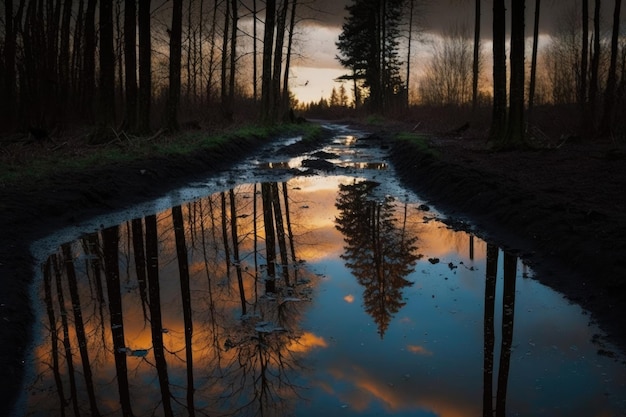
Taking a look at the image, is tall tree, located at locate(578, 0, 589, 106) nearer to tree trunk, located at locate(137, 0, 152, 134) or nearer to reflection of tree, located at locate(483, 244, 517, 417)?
reflection of tree, located at locate(483, 244, 517, 417)

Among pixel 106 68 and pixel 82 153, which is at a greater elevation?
pixel 106 68

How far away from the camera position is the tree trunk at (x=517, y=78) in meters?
13.7

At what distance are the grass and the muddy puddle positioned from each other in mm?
3286

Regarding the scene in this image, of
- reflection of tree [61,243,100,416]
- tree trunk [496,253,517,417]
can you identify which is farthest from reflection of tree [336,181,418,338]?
reflection of tree [61,243,100,416]

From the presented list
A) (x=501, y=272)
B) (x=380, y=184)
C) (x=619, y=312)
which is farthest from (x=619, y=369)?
(x=380, y=184)

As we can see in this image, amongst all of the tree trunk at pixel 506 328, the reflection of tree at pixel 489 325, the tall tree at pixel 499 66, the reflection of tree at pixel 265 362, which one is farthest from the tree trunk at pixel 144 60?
the tree trunk at pixel 506 328

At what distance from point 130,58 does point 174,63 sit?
6.49ft

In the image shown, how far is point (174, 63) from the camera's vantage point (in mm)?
18531

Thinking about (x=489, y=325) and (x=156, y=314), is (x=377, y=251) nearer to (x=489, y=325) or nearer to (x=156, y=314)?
(x=489, y=325)

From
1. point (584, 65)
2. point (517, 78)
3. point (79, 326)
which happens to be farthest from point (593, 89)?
point (79, 326)

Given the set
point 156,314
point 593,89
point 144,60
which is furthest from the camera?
point 593,89

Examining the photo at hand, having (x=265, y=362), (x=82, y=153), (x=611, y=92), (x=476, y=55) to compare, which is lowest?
(x=265, y=362)

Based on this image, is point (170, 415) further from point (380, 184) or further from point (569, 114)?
point (569, 114)

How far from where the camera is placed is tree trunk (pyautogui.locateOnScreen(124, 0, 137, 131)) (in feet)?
54.6
